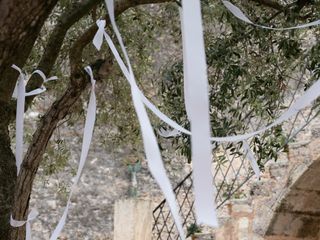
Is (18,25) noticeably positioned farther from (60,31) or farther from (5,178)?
(60,31)

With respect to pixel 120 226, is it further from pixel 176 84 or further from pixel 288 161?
pixel 176 84

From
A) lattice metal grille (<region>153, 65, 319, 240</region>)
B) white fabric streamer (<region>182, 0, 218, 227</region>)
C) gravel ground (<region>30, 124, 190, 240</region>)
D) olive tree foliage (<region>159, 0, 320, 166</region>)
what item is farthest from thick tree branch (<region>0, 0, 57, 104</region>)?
gravel ground (<region>30, 124, 190, 240</region>)

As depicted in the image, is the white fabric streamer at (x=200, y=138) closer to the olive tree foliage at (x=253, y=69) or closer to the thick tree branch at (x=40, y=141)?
the thick tree branch at (x=40, y=141)

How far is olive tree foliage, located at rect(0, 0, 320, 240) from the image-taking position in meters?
2.69

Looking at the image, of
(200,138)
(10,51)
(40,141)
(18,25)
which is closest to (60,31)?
(40,141)

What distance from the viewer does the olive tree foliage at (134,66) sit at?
269 centimetres

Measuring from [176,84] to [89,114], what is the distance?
1.33 m

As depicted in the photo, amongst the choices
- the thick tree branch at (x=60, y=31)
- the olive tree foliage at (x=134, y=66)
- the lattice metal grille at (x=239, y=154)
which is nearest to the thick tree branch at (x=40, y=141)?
the olive tree foliage at (x=134, y=66)

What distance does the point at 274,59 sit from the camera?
383cm

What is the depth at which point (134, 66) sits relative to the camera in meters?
5.27

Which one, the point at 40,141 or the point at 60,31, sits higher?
the point at 60,31

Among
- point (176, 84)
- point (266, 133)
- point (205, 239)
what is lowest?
point (205, 239)

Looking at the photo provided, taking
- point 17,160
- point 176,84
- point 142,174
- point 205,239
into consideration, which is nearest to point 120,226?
point 205,239

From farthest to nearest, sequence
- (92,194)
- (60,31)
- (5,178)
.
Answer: (92,194), (60,31), (5,178)
